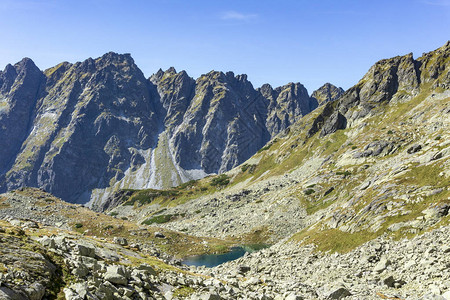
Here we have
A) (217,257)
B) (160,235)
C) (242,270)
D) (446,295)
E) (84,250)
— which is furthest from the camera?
(160,235)

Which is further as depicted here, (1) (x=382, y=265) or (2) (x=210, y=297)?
(1) (x=382, y=265)

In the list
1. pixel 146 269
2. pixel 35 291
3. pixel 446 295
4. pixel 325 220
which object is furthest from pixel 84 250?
pixel 325 220

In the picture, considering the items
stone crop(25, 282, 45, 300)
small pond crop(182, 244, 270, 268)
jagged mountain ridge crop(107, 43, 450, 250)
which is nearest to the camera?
stone crop(25, 282, 45, 300)

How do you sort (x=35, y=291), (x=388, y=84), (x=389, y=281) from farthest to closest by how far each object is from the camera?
(x=388, y=84), (x=389, y=281), (x=35, y=291)

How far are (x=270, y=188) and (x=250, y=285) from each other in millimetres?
118444

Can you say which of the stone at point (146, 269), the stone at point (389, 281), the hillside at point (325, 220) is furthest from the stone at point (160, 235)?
the stone at point (389, 281)

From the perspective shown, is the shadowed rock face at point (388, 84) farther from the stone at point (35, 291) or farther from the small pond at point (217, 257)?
the stone at point (35, 291)

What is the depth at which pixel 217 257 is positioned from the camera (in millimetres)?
89000

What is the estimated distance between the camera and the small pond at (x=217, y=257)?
83.3 m

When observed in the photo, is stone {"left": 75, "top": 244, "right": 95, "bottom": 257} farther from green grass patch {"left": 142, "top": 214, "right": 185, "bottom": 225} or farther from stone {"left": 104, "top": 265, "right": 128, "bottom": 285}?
green grass patch {"left": 142, "top": 214, "right": 185, "bottom": 225}

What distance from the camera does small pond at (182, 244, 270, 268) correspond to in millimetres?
83350

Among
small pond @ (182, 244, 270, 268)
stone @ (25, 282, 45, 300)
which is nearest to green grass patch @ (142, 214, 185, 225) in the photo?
small pond @ (182, 244, 270, 268)

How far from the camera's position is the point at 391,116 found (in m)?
149

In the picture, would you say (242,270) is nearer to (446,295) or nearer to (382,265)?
(382,265)
